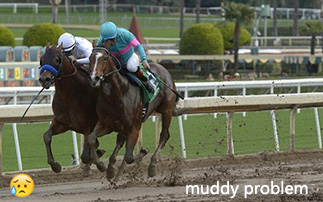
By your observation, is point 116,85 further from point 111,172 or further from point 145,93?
point 111,172

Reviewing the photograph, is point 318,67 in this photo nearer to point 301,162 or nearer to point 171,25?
point 301,162

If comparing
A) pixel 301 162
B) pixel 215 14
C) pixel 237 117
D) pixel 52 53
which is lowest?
pixel 215 14

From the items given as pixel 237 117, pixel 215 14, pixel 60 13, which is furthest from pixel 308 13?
pixel 237 117

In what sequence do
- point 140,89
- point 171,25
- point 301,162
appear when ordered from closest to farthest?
point 140,89 < point 301,162 < point 171,25

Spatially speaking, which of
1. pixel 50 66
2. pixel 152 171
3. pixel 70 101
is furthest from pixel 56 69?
pixel 152 171

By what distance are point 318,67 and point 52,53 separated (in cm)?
2776

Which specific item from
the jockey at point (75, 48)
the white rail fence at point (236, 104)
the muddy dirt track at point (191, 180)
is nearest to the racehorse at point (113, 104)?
the muddy dirt track at point (191, 180)

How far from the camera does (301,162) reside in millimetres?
9953

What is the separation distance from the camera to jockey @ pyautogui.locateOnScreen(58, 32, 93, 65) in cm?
790

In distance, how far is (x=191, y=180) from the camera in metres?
8.35

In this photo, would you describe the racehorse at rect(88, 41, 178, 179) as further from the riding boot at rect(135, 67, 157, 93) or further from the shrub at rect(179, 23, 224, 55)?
the shrub at rect(179, 23, 224, 55)

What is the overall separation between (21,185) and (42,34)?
24300 millimetres

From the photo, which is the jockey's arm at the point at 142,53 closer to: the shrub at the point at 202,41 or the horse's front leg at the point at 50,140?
the horse's front leg at the point at 50,140

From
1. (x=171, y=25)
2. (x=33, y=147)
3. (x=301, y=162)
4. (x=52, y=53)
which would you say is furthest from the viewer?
(x=171, y=25)
